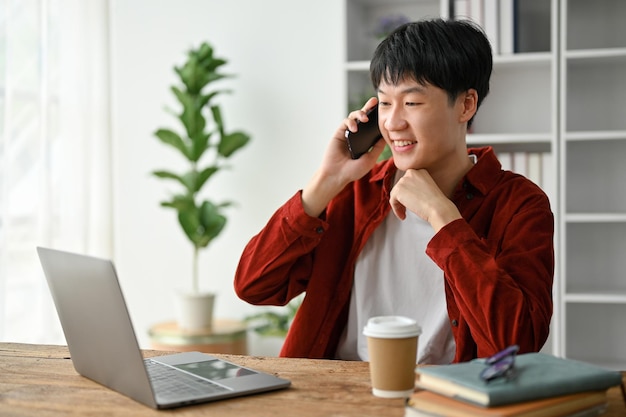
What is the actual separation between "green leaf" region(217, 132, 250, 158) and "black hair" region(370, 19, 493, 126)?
2.17 m

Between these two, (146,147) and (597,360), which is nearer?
(597,360)

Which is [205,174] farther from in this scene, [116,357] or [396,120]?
[116,357]

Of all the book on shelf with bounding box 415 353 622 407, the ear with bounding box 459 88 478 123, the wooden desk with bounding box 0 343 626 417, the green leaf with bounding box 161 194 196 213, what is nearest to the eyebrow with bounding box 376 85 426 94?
the ear with bounding box 459 88 478 123

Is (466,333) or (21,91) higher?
(21,91)

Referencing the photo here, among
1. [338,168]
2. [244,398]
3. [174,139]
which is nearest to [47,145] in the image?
[174,139]

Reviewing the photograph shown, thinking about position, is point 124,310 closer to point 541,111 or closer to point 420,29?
point 420,29

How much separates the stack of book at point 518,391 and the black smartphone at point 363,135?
0.85 meters

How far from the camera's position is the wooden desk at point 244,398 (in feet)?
4.03

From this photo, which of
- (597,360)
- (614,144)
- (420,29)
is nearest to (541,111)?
(614,144)

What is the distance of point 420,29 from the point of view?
1.83 metres

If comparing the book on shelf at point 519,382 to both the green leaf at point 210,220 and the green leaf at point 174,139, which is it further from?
the green leaf at point 174,139

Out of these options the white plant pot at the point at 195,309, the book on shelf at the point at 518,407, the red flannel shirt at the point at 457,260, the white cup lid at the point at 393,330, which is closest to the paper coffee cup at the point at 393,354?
the white cup lid at the point at 393,330

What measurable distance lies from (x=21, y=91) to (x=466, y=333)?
267cm

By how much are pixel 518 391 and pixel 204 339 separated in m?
2.79
